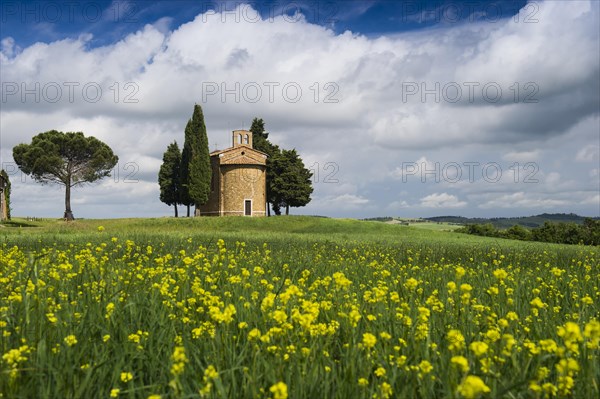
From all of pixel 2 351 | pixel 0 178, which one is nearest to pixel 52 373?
pixel 2 351

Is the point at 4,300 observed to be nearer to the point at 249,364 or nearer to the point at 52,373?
the point at 52,373

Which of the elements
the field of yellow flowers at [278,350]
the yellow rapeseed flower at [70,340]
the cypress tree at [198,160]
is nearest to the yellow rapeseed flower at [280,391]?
the field of yellow flowers at [278,350]

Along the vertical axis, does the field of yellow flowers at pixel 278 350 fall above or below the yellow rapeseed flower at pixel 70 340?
below

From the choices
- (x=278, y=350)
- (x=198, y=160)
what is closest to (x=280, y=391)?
(x=278, y=350)

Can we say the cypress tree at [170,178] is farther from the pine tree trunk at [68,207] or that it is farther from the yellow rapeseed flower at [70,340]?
the yellow rapeseed flower at [70,340]

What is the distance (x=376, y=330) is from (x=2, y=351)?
3189 millimetres

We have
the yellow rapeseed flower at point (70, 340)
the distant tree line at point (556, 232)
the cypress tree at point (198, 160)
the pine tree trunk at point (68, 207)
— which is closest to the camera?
the yellow rapeseed flower at point (70, 340)

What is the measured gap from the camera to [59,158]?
207 ft

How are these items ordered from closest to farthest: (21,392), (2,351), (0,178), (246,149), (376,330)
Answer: (21,392), (2,351), (376,330), (0,178), (246,149)

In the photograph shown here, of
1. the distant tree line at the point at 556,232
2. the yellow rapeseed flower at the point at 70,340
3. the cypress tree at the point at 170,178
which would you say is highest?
the cypress tree at the point at 170,178

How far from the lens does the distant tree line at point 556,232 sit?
1721 inches

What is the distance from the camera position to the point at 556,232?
4600cm

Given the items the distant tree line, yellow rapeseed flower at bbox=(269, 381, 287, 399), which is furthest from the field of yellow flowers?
the distant tree line

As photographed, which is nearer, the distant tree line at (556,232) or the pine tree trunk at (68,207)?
the distant tree line at (556,232)
